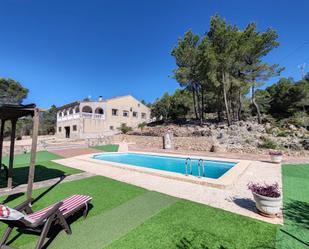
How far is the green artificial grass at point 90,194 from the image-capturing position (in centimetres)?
357

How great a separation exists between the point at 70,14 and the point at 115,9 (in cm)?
397

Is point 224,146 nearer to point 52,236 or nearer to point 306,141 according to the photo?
point 306,141

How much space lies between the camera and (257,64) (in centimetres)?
2175

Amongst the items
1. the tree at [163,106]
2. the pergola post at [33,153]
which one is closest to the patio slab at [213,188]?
the pergola post at [33,153]

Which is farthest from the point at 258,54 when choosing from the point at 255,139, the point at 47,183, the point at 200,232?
the point at 47,183

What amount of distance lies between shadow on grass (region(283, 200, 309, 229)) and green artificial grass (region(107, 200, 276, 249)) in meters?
0.77

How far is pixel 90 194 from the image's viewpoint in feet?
19.5

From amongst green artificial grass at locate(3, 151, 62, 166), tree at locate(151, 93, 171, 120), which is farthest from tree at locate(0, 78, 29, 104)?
tree at locate(151, 93, 171, 120)

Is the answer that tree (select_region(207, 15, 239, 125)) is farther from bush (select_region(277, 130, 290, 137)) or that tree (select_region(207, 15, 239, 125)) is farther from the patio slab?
the patio slab

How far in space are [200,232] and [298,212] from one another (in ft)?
9.60

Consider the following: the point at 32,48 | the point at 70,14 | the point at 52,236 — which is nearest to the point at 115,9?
the point at 70,14

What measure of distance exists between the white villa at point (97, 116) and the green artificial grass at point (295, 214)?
25486 mm

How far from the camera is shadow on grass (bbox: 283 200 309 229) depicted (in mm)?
4055

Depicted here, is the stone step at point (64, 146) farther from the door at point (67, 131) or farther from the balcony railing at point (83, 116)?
the door at point (67, 131)
